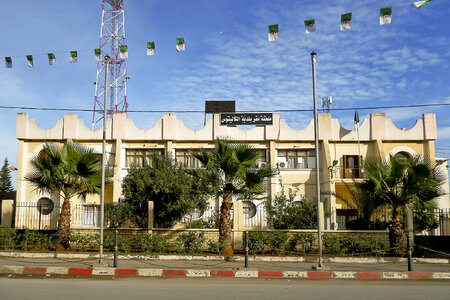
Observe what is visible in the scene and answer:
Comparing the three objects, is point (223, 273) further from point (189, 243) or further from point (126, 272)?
point (189, 243)

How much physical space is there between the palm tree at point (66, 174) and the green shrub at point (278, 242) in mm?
7478

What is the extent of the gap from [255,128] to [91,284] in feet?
57.5

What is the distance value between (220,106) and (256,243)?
1365 centimetres

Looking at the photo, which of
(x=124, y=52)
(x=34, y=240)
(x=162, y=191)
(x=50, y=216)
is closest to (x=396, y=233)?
(x=162, y=191)

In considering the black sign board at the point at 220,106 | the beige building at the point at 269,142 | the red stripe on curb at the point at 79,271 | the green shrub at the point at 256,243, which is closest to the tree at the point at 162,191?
the green shrub at the point at 256,243

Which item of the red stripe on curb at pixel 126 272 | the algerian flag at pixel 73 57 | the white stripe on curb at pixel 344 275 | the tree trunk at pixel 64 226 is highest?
the algerian flag at pixel 73 57

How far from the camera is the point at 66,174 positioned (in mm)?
17312

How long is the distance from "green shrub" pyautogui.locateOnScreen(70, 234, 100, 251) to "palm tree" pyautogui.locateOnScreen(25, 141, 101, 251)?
0.25 m

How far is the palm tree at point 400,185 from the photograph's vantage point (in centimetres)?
1566

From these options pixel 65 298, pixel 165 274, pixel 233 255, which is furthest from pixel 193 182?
pixel 65 298

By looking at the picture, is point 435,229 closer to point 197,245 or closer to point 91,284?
point 197,245

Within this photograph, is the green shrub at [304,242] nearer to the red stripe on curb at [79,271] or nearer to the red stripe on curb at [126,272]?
the red stripe on curb at [126,272]

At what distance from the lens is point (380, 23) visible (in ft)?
50.1

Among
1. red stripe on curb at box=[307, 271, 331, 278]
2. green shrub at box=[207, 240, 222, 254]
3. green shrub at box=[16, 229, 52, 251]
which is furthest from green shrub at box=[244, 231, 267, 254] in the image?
green shrub at box=[16, 229, 52, 251]
